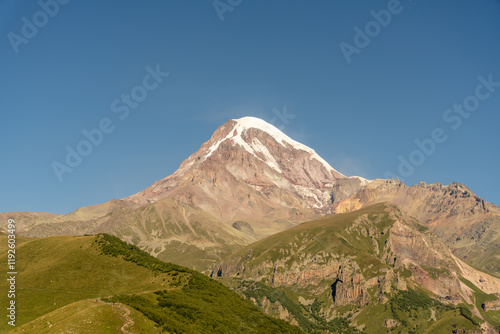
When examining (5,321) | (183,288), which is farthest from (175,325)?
(5,321)

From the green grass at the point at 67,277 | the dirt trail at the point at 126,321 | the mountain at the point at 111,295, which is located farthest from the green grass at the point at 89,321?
the green grass at the point at 67,277

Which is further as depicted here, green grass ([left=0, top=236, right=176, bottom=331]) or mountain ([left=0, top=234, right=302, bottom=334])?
green grass ([left=0, top=236, right=176, bottom=331])

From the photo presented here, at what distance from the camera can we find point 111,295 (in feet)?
414

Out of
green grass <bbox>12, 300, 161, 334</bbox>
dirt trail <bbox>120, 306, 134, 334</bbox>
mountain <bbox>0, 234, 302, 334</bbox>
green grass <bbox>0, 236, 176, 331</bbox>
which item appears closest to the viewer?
green grass <bbox>12, 300, 161, 334</bbox>

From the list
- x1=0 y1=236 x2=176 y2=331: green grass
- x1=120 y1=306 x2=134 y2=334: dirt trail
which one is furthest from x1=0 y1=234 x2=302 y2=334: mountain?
x1=0 y1=236 x2=176 y2=331: green grass

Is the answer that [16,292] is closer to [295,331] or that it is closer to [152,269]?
[152,269]

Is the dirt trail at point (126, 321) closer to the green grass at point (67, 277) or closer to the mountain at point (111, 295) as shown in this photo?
the mountain at point (111, 295)

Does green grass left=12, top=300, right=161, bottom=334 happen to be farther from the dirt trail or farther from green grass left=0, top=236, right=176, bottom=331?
green grass left=0, top=236, right=176, bottom=331

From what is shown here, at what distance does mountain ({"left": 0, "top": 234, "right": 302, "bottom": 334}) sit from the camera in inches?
3365

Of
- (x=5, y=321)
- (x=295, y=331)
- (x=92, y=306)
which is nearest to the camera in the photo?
(x=92, y=306)

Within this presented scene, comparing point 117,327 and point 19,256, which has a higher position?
point 19,256

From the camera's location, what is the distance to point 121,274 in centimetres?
14150

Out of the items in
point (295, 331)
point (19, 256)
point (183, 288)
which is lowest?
point (295, 331)

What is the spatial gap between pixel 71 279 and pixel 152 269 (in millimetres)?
24136
